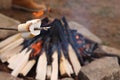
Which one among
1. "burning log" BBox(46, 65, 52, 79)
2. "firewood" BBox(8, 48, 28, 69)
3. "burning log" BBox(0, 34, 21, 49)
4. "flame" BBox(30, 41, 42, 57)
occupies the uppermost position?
"burning log" BBox(0, 34, 21, 49)

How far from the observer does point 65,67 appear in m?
3.46

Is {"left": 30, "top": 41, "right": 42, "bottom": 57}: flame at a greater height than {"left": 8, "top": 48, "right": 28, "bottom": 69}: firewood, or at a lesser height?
greater

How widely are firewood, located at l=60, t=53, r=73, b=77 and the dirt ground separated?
142cm

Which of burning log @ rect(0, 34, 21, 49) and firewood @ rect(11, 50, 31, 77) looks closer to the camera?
firewood @ rect(11, 50, 31, 77)

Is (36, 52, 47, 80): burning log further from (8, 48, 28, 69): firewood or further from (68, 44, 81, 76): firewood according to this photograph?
(68, 44, 81, 76): firewood

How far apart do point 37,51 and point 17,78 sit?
0.47m

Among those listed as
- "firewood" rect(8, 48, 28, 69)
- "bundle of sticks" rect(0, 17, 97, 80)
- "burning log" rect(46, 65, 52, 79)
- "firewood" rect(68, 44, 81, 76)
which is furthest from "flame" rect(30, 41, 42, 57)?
"firewood" rect(68, 44, 81, 76)

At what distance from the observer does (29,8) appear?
16.7ft

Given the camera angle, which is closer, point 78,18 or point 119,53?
point 119,53

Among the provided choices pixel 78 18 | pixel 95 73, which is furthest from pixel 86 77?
pixel 78 18

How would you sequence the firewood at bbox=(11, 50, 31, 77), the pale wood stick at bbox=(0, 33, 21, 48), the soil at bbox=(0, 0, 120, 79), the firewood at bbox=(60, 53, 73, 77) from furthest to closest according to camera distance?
the soil at bbox=(0, 0, 120, 79) < the pale wood stick at bbox=(0, 33, 21, 48) < the firewood at bbox=(60, 53, 73, 77) < the firewood at bbox=(11, 50, 31, 77)

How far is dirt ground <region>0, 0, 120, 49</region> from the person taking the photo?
5.14m

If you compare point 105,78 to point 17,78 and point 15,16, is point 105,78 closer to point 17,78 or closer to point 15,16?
point 17,78

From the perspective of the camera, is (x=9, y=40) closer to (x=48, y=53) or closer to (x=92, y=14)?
(x=48, y=53)
